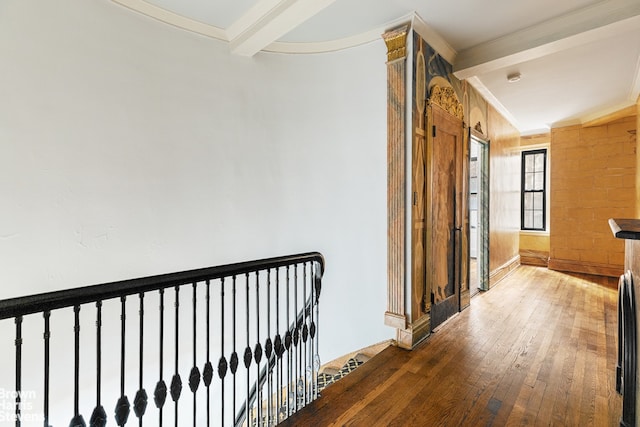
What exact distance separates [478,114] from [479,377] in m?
3.42

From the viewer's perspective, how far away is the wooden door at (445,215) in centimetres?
317

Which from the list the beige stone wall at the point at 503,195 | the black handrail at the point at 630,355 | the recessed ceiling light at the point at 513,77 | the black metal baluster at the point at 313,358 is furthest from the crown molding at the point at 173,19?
the beige stone wall at the point at 503,195

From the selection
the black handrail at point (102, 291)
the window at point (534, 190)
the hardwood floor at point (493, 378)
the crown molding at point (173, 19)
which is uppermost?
the crown molding at point (173, 19)

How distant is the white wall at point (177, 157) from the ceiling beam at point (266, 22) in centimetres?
19

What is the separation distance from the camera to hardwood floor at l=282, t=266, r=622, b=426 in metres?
1.95

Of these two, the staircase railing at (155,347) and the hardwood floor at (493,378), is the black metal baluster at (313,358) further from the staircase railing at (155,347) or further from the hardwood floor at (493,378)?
the hardwood floor at (493,378)

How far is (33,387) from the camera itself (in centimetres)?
210

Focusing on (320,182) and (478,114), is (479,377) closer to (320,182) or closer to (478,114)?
(320,182)

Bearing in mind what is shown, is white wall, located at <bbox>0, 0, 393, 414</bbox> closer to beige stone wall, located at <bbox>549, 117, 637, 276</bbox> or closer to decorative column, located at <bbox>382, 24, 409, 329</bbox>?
decorative column, located at <bbox>382, 24, 409, 329</bbox>

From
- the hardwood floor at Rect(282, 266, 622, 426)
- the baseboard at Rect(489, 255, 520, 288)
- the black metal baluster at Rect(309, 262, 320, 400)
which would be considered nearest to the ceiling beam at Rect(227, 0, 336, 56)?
the black metal baluster at Rect(309, 262, 320, 400)

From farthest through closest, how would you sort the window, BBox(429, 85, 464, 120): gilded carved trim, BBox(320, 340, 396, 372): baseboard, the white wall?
the window, BBox(429, 85, 464, 120): gilded carved trim, BBox(320, 340, 396, 372): baseboard, the white wall

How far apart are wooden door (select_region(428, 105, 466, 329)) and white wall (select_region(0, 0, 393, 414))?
21.6 inches

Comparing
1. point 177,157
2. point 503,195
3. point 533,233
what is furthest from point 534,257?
point 177,157

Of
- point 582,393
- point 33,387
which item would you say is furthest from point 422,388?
point 33,387
